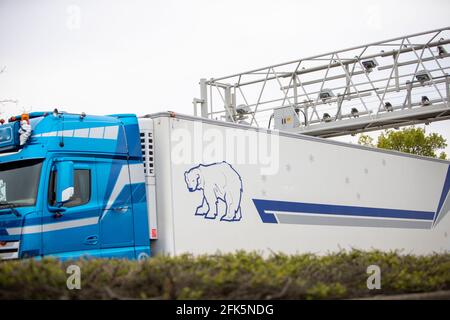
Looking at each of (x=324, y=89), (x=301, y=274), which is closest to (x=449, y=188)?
(x=324, y=89)

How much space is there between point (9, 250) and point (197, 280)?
12.6ft

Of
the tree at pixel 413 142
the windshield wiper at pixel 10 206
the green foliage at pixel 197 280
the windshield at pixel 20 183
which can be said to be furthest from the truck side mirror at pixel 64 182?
the tree at pixel 413 142

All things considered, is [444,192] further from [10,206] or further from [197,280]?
[197,280]

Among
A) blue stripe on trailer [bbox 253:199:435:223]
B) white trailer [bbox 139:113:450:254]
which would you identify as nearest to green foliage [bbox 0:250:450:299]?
white trailer [bbox 139:113:450:254]

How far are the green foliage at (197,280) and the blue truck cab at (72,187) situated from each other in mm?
2169

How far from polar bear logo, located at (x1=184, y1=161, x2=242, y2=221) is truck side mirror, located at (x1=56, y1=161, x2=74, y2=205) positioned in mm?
2009

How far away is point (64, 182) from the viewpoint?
30.6ft

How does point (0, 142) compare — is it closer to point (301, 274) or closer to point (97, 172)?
point (97, 172)

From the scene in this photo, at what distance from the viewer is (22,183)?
955 centimetres

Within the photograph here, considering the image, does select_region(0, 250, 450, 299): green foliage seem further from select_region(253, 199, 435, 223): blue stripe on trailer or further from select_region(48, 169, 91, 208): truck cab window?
select_region(253, 199, 435, 223): blue stripe on trailer

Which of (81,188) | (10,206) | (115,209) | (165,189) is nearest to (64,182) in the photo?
(81,188)

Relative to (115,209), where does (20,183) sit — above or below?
above

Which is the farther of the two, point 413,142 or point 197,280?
point 413,142
